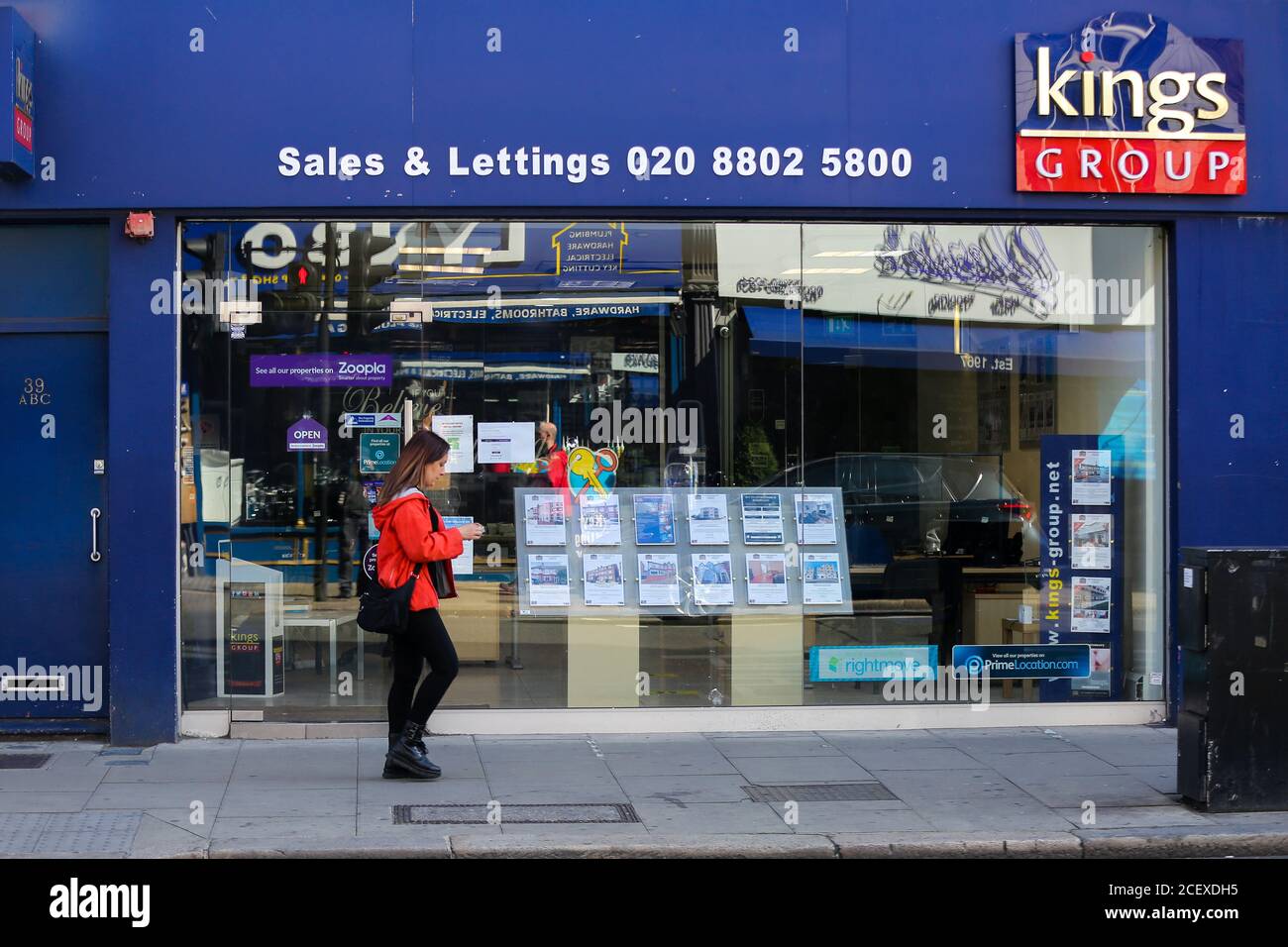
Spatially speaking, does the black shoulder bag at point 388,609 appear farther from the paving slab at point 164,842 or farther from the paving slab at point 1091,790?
the paving slab at point 1091,790

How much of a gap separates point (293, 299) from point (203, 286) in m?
0.60

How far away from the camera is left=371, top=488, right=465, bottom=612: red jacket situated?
25.6 feet

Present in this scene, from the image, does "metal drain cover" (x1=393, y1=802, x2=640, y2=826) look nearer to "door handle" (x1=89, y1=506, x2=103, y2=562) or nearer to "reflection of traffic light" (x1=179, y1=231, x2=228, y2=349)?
"door handle" (x1=89, y1=506, x2=103, y2=562)

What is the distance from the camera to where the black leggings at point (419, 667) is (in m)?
7.87

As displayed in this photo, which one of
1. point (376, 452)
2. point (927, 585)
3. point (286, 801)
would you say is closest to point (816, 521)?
point (927, 585)

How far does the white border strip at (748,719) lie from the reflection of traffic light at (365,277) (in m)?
2.77

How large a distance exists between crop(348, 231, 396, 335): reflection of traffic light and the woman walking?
1.70 m

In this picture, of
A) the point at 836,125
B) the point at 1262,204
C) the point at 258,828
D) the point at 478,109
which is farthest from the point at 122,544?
the point at 1262,204

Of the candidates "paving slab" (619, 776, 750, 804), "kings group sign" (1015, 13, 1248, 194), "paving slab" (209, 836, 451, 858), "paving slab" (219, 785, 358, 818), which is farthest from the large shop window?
"paving slab" (209, 836, 451, 858)

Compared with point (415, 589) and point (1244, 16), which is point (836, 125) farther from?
point (415, 589)

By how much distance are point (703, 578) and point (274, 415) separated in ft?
10.5

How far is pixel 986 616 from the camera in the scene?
32.6 feet

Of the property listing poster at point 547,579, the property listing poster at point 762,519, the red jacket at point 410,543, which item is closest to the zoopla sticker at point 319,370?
the property listing poster at point 547,579

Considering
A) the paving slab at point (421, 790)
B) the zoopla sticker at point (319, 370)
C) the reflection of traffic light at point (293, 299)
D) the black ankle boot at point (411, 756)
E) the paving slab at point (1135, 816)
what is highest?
the reflection of traffic light at point (293, 299)
